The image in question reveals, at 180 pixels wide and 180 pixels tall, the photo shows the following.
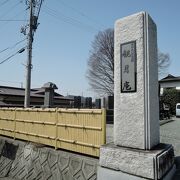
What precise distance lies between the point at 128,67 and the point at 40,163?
523 cm

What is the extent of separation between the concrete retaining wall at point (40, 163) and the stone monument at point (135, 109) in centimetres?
171

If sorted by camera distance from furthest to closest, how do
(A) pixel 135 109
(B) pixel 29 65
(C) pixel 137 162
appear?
1. (B) pixel 29 65
2. (A) pixel 135 109
3. (C) pixel 137 162

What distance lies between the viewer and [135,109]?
17.3 feet

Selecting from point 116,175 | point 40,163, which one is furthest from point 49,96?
point 116,175

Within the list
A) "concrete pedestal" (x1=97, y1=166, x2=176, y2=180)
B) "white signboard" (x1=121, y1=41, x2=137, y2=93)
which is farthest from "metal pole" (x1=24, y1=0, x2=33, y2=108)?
"white signboard" (x1=121, y1=41, x2=137, y2=93)

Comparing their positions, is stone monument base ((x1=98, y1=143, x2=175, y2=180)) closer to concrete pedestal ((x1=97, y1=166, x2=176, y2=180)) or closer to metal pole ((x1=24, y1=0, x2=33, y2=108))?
concrete pedestal ((x1=97, y1=166, x2=176, y2=180))

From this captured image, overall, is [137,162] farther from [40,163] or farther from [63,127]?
[40,163]

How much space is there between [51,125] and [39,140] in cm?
104

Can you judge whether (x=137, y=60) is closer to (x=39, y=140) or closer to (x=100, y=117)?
(x=100, y=117)

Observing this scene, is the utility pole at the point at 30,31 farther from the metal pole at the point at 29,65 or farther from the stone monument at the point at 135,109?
the stone monument at the point at 135,109

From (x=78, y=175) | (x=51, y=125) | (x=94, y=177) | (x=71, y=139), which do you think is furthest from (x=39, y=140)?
(x=94, y=177)

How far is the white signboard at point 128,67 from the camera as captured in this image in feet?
17.8

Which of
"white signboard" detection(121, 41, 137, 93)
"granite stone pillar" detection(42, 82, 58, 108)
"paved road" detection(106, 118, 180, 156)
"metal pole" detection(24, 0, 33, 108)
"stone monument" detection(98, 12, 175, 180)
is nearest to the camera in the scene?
"stone monument" detection(98, 12, 175, 180)

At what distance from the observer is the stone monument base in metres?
4.82
